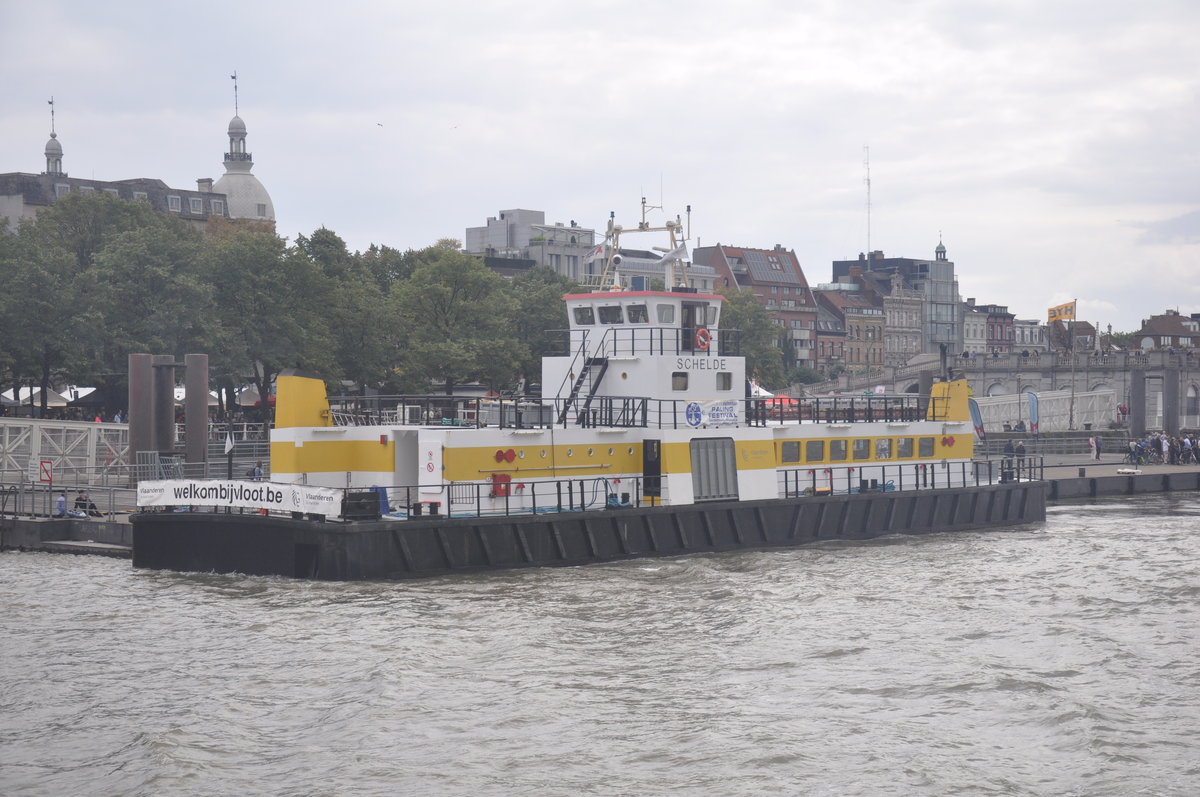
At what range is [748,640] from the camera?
22.9 meters

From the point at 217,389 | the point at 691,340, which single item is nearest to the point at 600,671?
the point at 691,340

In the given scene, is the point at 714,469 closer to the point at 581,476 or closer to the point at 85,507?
the point at 581,476

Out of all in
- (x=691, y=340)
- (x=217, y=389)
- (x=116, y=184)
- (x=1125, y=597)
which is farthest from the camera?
(x=116, y=184)

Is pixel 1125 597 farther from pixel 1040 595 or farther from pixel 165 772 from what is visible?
pixel 165 772

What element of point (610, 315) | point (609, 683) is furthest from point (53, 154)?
point (609, 683)

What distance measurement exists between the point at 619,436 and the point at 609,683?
1132cm

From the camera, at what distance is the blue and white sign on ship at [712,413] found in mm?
32406

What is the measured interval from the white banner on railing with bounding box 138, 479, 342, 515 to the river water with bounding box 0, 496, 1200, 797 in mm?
1548

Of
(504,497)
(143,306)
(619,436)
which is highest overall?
(143,306)

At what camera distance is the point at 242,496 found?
2761cm

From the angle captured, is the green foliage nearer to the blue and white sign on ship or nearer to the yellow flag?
the blue and white sign on ship

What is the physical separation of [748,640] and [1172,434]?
55.7 metres

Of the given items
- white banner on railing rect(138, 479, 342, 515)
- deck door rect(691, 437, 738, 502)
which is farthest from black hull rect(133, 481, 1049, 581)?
deck door rect(691, 437, 738, 502)

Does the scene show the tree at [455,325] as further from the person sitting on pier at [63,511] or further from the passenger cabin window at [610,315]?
the passenger cabin window at [610,315]
